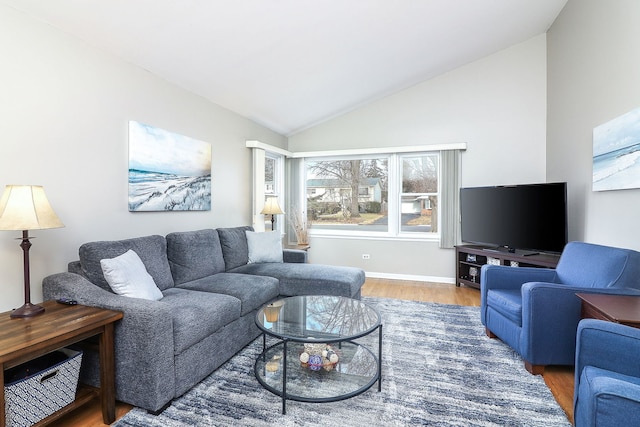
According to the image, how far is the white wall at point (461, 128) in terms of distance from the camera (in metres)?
4.53

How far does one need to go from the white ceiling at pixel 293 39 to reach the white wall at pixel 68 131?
0.51 feet

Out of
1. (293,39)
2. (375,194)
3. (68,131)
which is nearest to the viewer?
(68,131)

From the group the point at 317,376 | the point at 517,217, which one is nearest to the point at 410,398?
the point at 317,376

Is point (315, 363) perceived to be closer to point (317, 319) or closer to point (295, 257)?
point (317, 319)

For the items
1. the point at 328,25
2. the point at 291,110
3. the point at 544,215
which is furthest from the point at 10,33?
the point at 544,215

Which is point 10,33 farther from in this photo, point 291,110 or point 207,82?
point 291,110

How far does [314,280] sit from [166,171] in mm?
1809

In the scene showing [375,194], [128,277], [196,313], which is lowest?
[196,313]

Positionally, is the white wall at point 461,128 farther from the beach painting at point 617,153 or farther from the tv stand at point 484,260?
the beach painting at point 617,153

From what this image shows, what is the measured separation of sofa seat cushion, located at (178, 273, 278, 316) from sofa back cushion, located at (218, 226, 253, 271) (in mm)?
419

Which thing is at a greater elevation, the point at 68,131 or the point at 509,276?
the point at 68,131

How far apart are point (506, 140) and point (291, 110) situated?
123 inches

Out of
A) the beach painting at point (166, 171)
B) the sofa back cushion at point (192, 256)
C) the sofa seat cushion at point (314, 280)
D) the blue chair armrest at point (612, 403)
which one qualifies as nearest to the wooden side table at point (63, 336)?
the sofa back cushion at point (192, 256)

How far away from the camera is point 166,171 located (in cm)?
318
